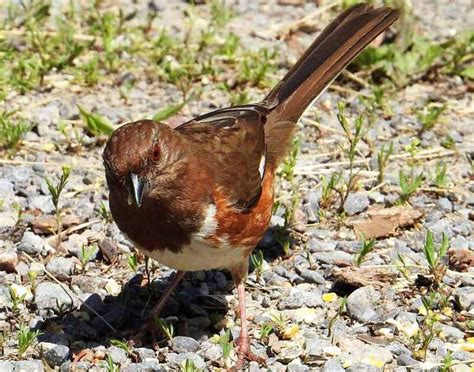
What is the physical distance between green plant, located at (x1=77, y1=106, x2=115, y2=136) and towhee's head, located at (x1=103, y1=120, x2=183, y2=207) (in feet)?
6.70

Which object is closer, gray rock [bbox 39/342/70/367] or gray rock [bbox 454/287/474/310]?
gray rock [bbox 39/342/70/367]

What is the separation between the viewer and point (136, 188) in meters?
4.14

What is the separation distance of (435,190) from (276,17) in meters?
3.16

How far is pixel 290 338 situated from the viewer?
4.65m

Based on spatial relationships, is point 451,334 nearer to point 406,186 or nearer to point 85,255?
point 406,186

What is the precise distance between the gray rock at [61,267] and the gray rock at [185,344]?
80 centimetres

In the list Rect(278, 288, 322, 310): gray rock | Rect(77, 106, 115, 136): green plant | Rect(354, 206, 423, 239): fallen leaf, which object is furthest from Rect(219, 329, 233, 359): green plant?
Rect(77, 106, 115, 136): green plant

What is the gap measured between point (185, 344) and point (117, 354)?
0.32m

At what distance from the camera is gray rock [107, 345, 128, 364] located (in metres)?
4.48

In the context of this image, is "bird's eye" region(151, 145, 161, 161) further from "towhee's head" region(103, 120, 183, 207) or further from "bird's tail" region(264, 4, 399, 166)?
"bird's tail" region(264, 4, 399, 166)

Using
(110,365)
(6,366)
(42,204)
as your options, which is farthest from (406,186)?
(6,366)

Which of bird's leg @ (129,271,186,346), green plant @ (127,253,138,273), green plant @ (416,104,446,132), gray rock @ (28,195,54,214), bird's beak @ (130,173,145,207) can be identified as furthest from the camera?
green plant @ (416,104,446,132)

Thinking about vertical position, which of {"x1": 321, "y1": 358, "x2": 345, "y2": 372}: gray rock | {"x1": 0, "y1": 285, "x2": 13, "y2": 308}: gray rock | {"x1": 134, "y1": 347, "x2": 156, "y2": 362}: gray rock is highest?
{"x1": 0, "y1": 285, "x2": 13, "y2": 308}: gray rock

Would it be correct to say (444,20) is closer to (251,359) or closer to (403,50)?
(403,50)
